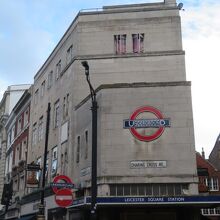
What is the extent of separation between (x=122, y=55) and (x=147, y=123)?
705 cm

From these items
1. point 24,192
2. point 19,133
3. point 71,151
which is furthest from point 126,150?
point 19,133

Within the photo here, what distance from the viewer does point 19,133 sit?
45.6m

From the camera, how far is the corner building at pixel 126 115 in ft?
74.3

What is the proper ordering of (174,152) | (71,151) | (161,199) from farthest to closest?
(71,151) → (174,152) → (161,199)

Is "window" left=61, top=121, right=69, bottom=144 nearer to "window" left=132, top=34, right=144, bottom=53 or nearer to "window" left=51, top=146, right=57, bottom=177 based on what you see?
"window" left=51, top=146, right=57, bottom=177

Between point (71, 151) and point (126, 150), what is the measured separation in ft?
18.4

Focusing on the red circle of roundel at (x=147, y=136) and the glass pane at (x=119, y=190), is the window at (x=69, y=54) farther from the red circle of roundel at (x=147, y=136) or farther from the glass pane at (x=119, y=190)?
the glass pane at (x=119, y=190)

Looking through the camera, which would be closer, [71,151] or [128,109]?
[128,109]

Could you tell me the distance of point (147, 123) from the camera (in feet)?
76.3

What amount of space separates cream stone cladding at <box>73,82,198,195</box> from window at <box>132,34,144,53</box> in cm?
561

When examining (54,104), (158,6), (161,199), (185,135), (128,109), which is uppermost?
(158,6)

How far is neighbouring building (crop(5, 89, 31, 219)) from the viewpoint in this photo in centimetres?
4110

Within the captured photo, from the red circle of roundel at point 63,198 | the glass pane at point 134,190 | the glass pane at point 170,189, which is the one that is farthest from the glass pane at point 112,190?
the red circle of roundel at point 63,198

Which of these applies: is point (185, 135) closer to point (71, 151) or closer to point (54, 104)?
point (71, 151)
